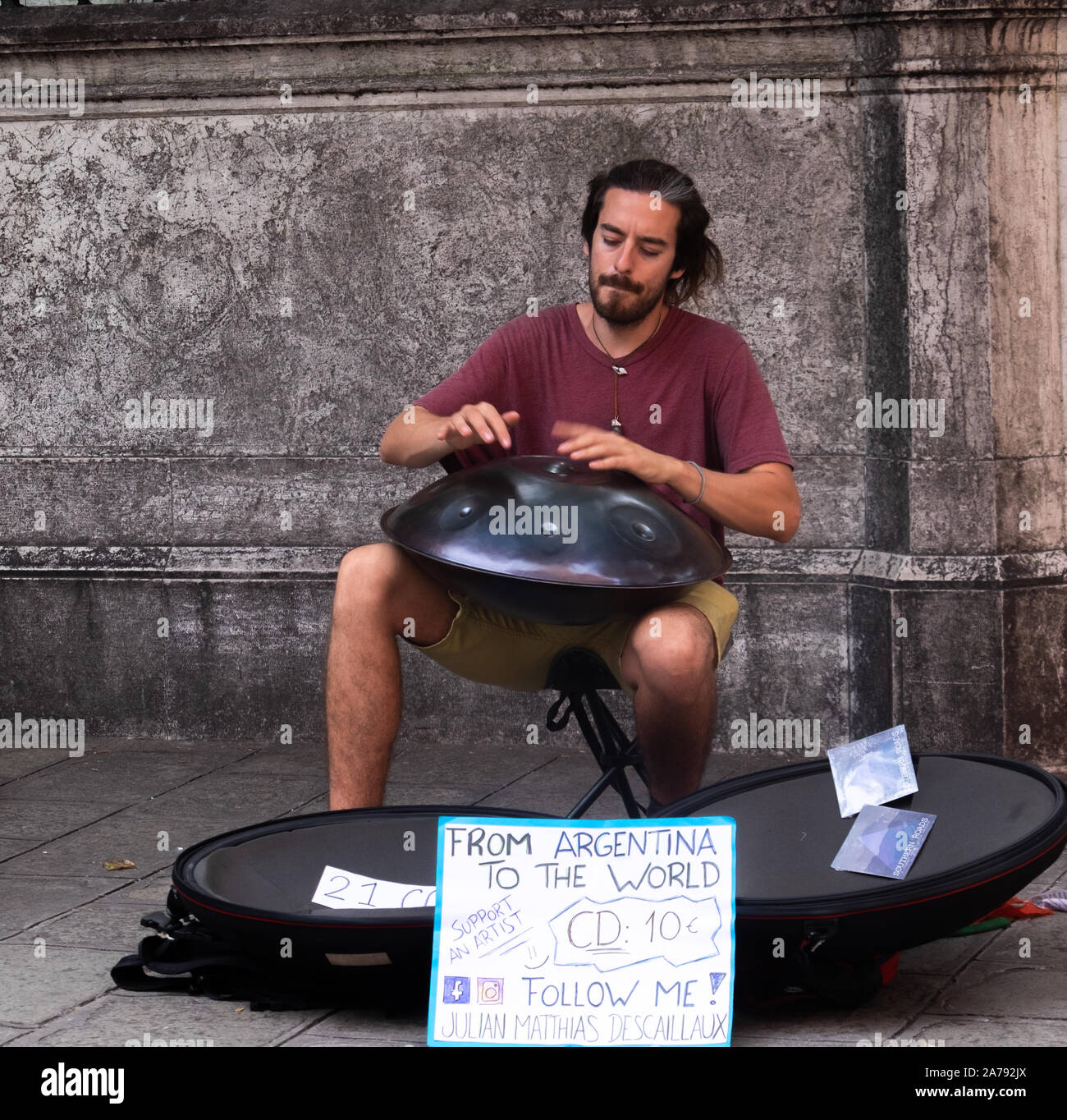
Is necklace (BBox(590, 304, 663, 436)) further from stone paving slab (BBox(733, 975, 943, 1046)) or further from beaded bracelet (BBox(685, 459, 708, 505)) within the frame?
stone paving slab (BBox(733, 975, 943, 1046))

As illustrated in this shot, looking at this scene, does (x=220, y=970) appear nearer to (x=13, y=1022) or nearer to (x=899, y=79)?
(x=13, y=1022)

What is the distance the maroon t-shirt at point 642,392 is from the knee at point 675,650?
286 mm

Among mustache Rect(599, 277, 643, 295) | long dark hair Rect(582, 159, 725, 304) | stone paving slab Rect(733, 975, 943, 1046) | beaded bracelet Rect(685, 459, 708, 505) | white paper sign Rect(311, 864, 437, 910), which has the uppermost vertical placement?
long dark hair Rect(582, 159, 725, 304)

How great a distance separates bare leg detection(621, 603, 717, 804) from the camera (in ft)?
9.99

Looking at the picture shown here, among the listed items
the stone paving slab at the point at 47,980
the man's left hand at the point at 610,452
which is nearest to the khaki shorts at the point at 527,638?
the man's left hand at the point at 610,452

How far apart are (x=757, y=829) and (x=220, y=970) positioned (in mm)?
1028

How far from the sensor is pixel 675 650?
3035mm

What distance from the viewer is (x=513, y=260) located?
5.10 metres

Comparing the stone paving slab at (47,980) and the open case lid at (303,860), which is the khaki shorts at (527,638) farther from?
the stone paving slab at (47,980)

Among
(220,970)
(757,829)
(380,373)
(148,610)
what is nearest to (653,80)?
(380,373)

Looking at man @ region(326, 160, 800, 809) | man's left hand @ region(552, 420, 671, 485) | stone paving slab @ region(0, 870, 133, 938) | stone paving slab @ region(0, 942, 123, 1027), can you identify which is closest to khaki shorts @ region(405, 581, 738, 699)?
man @ region(326, 160, 800, 809)

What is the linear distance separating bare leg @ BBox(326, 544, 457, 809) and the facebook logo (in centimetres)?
72

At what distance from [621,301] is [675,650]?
2.51 feet

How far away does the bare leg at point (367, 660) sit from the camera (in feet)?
10.5
